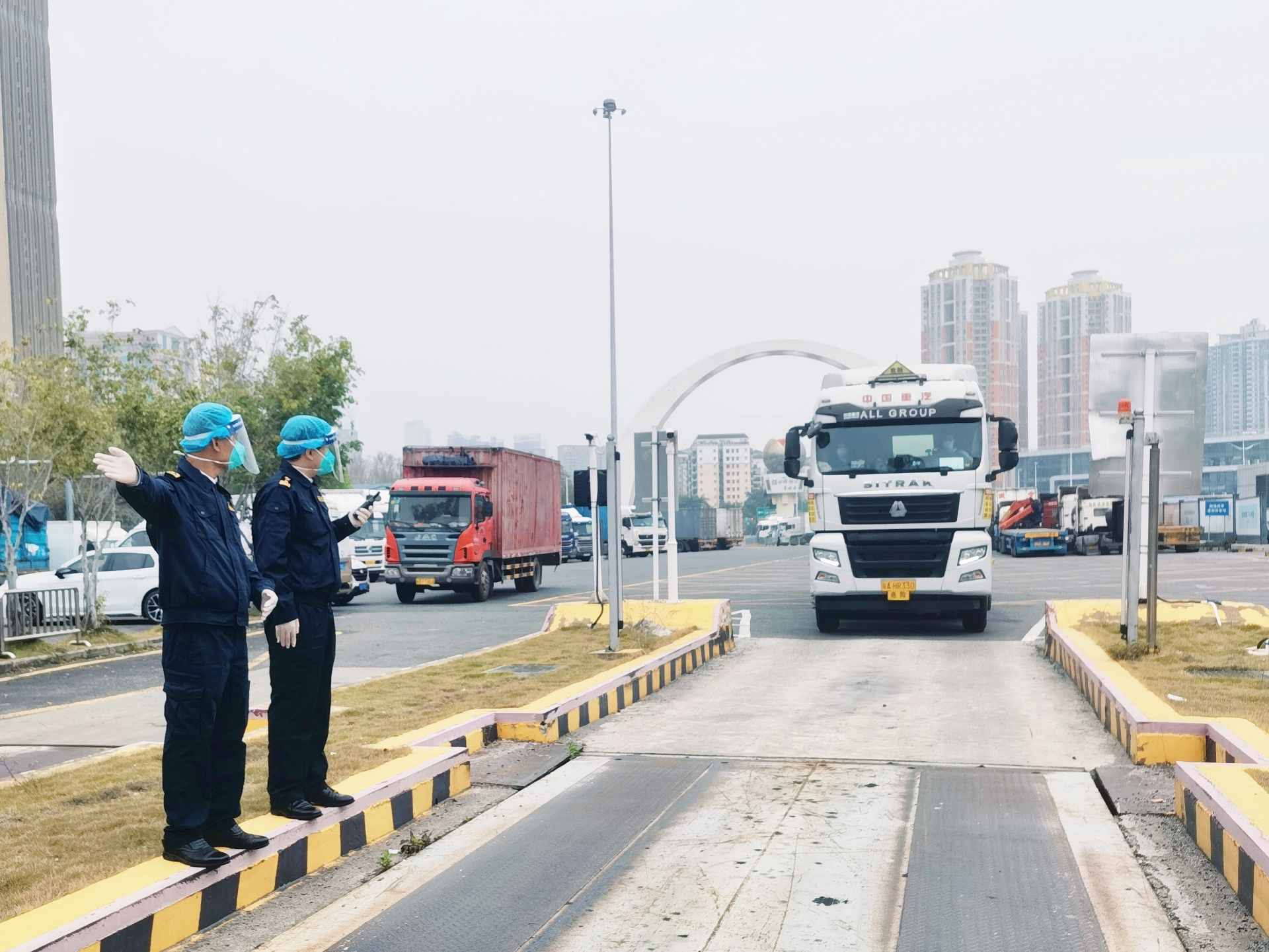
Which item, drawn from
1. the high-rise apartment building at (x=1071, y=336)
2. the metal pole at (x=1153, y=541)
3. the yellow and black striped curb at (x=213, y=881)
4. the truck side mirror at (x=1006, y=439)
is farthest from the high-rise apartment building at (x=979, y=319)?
the yellow and black striped curb at (x=213, y=881)

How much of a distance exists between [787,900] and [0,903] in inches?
123

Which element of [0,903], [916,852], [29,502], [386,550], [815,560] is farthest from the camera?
[386,550]

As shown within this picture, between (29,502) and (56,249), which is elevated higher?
(56,249)

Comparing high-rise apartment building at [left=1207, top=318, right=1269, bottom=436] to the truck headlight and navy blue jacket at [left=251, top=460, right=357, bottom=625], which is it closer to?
the truck headlight

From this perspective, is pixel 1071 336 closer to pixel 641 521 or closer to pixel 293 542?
pixel 641 521

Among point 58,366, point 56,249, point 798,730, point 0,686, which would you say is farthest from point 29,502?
point 56,249

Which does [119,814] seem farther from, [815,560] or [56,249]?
[56,249]

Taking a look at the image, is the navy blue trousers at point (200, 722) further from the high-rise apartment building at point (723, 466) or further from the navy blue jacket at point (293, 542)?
the high-rise apartment building at point (723, 466)

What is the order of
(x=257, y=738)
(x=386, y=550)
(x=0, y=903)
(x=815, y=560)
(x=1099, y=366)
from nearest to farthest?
(x=0, y=903) < (x=257, y=738) < (x=1099, y=366) < (x=815, y=560) < (x=386, y=550)

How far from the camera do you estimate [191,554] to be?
452 centimetres

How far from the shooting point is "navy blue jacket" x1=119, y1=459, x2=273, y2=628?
4461mm

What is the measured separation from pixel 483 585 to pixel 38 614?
32.3 ft

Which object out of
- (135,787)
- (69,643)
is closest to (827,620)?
(135,787)

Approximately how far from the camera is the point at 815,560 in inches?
577
